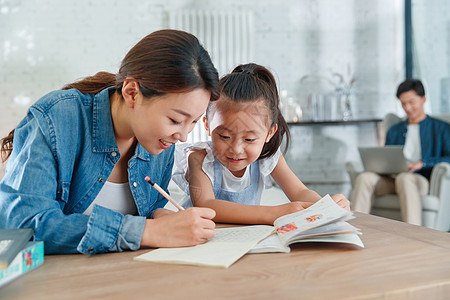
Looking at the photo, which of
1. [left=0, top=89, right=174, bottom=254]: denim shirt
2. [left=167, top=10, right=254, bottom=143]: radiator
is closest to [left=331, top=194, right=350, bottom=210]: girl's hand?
[left=0, top=89, right=174, bottom=254]: denim shirt

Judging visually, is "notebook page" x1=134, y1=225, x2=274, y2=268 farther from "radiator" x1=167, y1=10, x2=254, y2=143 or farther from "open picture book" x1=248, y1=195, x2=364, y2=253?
"radiator" x1=167, y1=10, x2=254, y2=143

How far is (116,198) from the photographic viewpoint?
1.12m

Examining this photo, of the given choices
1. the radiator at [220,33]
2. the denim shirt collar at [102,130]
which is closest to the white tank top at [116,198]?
the denim shirt collar at [102,130]

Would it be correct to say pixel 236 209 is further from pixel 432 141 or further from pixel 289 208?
pixel 432 141

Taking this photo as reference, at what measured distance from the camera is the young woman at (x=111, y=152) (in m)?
0.83

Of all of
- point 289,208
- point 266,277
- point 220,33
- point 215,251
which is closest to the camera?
point 266,277

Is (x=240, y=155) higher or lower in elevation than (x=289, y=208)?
higher

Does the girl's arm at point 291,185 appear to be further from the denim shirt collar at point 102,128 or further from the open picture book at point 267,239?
the denim shirt collar at point 102,128

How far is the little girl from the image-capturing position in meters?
1.16

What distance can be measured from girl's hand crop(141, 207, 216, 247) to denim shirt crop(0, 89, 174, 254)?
23mm

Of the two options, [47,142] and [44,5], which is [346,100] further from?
[47,142]

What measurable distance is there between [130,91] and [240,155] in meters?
0.40

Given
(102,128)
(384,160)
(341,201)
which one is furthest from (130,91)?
(384,160)

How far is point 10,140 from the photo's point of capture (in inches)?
44.3
